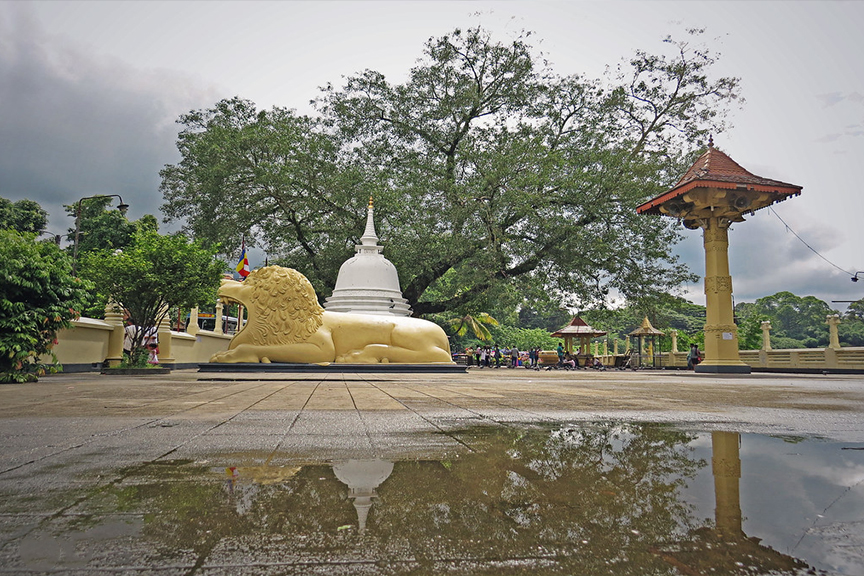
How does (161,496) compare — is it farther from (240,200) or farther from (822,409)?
(240,200)

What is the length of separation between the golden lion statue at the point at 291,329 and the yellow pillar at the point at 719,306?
8.81m

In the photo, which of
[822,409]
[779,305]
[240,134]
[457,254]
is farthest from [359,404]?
[779,305]

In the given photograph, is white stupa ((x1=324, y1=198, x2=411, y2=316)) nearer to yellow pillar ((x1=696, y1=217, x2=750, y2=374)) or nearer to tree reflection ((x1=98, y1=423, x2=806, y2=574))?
Answer: yellow pillar ((x1=696, y1=217, x2=750, y2=374))

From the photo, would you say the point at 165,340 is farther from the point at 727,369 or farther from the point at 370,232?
the point at 727,369

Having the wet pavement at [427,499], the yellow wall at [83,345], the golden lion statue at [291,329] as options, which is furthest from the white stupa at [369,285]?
the wet pavement at [427,499]

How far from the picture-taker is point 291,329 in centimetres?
1159

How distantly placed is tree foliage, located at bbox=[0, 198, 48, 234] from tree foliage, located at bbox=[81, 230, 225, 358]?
967 inches

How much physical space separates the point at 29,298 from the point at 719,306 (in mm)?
15450

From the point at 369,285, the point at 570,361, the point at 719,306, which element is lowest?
the point at 570,361

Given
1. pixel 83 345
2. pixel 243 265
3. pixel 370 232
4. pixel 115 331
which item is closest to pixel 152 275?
pixel 83 345

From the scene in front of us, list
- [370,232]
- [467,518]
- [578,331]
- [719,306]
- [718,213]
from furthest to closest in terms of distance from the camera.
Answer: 1. [578,331]
2. [370,232]
3. [719,306]
4. [718,213]
5. [467,518]

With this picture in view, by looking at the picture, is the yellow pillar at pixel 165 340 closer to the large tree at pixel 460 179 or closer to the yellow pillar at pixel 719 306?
the large tree at pixel 460 179

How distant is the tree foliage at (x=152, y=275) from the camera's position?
11.6 meters

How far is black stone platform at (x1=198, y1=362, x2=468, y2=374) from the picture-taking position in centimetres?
1084
